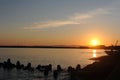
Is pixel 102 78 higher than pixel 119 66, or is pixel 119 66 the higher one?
pixel 119 66

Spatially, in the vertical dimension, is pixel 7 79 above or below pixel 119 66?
below

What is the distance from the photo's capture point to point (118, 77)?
11.1 meters

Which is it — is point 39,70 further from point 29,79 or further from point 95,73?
point 95,73

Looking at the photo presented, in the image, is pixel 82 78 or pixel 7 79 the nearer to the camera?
pixel 82 78

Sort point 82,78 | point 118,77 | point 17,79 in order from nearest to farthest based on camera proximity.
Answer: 1. point 118,77
2. point 82,78
3. point 17,79

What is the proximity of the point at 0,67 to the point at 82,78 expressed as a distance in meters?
62.7

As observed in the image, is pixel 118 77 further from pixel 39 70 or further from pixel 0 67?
pixel 0 67

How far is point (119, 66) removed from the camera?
11.1 m

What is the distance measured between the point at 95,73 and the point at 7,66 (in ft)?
196

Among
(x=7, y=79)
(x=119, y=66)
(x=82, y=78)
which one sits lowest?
(x=7, y=79)

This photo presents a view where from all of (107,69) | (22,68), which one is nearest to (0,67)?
(22,68)

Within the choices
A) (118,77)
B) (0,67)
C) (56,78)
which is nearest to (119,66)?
(118,77)

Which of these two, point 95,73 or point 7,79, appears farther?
point 7,79

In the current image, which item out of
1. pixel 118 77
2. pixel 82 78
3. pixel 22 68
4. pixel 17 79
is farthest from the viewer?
pixel 22 68
